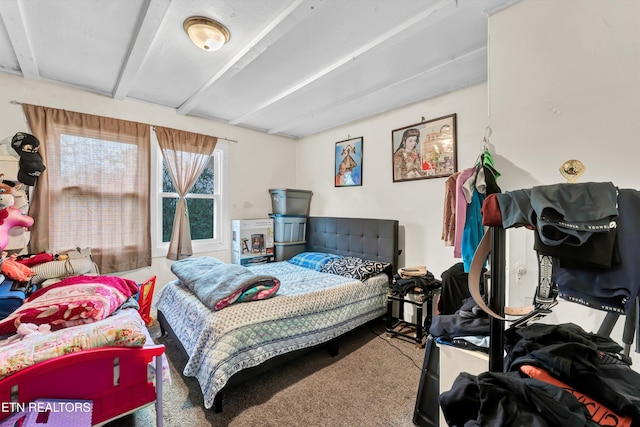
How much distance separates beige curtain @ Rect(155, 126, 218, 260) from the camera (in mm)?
3129

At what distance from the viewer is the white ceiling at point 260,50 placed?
1.60 meters

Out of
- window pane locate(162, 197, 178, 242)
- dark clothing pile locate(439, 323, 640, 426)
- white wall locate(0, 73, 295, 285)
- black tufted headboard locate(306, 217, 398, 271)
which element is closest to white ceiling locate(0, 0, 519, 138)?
white wall locate(0, 73, 295, 285)

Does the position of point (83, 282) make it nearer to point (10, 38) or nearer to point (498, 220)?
point (10, 38)

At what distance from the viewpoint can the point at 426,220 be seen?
2.84m

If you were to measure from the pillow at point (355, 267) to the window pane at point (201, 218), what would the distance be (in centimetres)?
172

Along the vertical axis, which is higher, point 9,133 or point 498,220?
point 9,133

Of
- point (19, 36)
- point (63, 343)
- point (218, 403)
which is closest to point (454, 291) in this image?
point (218, 403)

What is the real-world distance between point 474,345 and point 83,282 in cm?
237

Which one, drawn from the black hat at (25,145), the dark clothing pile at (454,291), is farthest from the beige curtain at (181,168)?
the dark clothing pile at (454,291)

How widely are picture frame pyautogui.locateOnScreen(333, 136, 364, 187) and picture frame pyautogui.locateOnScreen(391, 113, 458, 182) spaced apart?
51 centimetres

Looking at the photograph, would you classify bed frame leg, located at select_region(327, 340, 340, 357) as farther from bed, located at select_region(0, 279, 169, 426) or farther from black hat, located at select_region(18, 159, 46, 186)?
black hat, located at select_region(18, 159, 46, 186)

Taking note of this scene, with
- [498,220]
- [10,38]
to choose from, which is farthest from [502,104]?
[10,38]

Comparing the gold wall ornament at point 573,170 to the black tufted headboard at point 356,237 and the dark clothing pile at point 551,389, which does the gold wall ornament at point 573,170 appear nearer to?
the dark clothing pile at point 551,389

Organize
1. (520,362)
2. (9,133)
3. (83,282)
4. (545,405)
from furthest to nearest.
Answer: (9,133) < (83,282) < (520,362) < (545,405)
